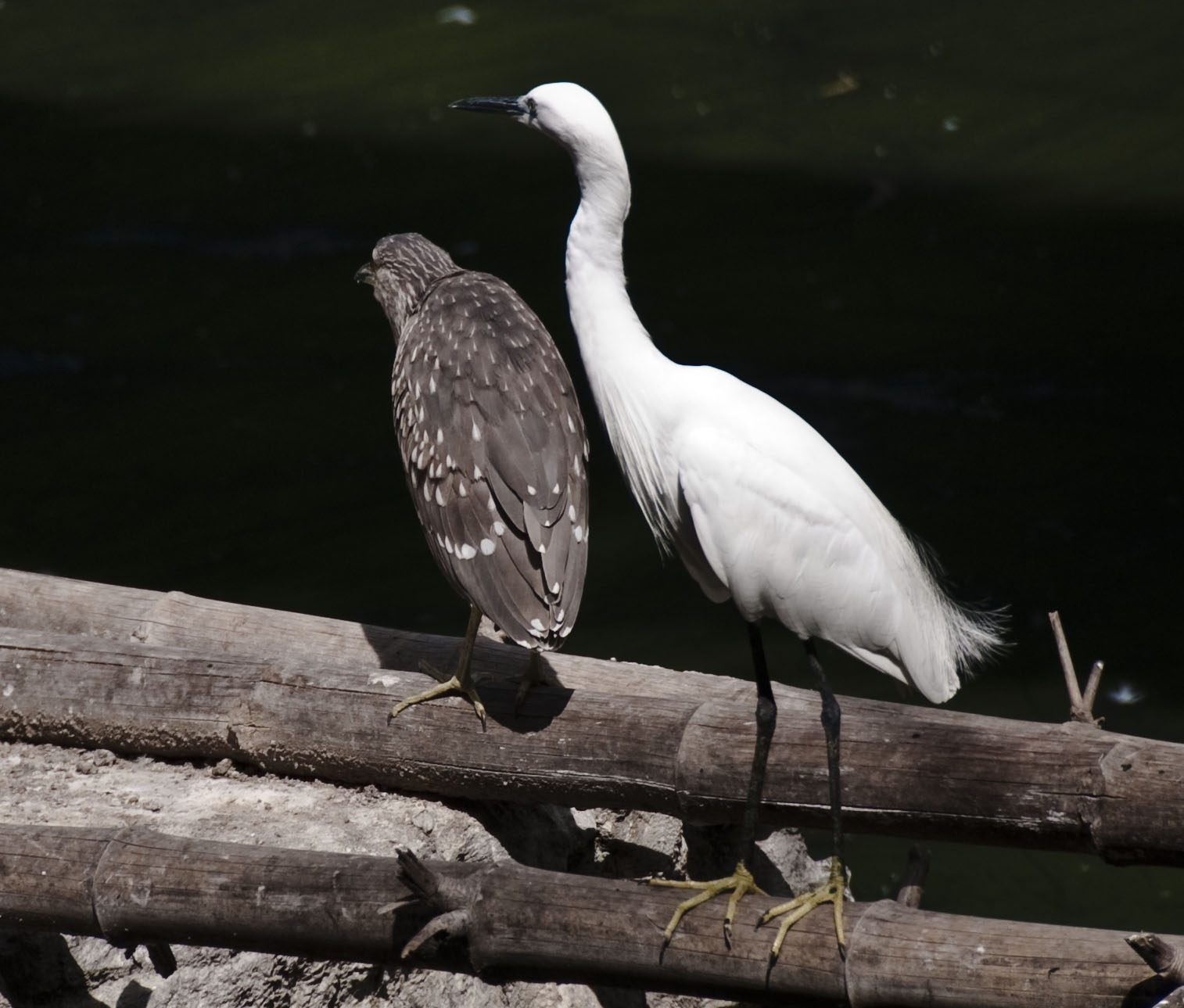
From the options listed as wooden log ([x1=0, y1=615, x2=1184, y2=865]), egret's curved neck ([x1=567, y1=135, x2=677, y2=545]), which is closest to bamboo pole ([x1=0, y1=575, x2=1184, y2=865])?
wooden log ([x1=0, y1=615, x2=1184, y2=865])

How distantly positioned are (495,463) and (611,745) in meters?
0.50

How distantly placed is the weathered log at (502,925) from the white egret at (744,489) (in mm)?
192

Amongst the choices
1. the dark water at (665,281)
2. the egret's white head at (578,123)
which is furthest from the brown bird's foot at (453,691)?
the dark water at (665,281)

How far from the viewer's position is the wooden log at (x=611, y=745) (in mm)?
1875

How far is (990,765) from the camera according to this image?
1926mm

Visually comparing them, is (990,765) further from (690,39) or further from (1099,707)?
(690,39)

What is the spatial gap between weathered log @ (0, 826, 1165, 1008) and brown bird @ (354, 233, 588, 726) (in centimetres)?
51

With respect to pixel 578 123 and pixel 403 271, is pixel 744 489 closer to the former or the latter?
pixel 578 123

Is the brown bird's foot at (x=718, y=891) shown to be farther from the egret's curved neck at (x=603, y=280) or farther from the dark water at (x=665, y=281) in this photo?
the dark water at (x=665, y=281)

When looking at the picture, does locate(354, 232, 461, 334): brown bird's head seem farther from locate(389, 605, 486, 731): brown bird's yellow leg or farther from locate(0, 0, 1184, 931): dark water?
locate(0, 0, 1184, 931): dark water

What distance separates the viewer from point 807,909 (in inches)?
70.9

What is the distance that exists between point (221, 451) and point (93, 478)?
441 mm

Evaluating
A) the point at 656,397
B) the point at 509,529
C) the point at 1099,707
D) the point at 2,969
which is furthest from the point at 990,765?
the point at 1099,707

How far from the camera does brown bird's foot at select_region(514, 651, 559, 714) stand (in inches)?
92.2
